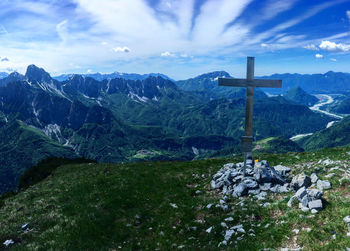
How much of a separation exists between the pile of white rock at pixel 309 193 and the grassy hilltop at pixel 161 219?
1.39ft

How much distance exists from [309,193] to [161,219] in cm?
1015

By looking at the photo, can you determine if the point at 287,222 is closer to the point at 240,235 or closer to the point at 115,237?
the point at 240,235

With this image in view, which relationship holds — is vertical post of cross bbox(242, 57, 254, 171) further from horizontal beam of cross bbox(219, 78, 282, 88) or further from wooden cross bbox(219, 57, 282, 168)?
horizontal beam of cross bbox(219, 78, 282, 88)

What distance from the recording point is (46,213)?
18078 millimetres

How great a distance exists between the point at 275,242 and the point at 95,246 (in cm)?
1011

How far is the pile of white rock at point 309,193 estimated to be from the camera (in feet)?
39.4

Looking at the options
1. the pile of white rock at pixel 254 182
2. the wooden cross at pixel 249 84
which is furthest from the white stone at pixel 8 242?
the wooden cross at pixel 249 84

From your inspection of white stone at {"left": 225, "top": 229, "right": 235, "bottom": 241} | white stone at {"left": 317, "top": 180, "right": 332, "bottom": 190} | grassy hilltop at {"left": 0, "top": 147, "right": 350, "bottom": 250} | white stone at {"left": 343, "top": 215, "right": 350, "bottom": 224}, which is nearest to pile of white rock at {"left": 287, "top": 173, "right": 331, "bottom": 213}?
white stone at {"left": 317, "top": 180, "right": 332, "bottom": 190}

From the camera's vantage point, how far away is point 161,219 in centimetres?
1669

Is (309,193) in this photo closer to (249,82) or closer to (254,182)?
(254,182)

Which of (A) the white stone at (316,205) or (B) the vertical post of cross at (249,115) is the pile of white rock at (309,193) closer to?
(A) the white stone at (316,205)

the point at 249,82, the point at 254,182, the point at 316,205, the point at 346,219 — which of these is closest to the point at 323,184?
the point at 316,205

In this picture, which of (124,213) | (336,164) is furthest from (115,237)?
(336,164)

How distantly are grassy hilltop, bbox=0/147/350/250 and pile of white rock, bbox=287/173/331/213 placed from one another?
0.42 metres
